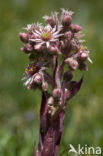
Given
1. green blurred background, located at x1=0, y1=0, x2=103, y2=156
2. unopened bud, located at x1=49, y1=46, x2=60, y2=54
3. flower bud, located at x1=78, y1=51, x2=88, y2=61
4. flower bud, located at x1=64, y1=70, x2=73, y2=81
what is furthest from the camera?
green blurred background, located at x1=0, y1=0, x2=103, y2=156

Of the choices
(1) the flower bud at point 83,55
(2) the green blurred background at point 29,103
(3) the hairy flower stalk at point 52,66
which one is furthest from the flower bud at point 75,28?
(2) the green blurred background at point 29,103

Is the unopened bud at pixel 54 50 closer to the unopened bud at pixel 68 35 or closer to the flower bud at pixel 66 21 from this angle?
the unopened bud at pixel 68 35

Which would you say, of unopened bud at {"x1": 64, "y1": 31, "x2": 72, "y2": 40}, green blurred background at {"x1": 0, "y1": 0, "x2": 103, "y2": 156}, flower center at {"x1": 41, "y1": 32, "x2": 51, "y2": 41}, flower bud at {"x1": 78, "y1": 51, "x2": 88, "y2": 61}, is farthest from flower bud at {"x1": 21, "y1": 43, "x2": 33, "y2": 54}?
green blurred background at {"x1": 0, "y1": 0, "x2": 103, "y2": 156}

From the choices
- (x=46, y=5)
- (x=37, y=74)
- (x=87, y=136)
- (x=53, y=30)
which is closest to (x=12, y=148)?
(x=87, y=136)

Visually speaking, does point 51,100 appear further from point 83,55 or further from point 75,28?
point 75,28

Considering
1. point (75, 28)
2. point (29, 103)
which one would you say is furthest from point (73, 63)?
point (29, 103)

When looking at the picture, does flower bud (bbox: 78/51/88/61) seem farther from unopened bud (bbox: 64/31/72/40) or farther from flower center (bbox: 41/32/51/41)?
flower center (bbox: 41/32/51/41)
